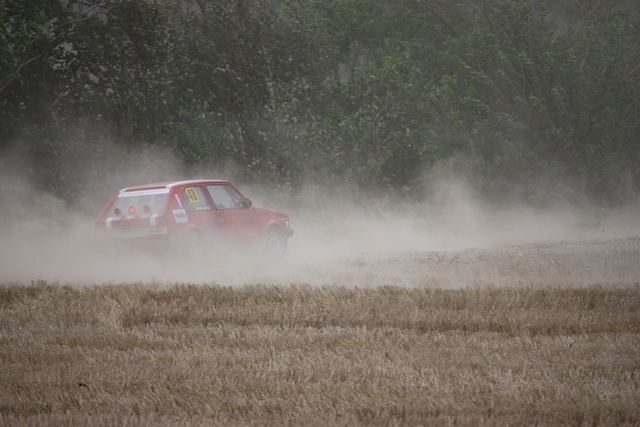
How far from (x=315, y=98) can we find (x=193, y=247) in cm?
1415

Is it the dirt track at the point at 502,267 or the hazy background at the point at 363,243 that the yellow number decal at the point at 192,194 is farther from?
the dirt track at the point at 502,267

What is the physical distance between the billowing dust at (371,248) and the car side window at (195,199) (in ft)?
2.87

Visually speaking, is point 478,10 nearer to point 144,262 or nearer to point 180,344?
point 144,262

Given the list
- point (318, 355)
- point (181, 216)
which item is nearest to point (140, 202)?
point (181, 216)

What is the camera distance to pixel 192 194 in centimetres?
1516

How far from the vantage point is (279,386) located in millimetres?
5828

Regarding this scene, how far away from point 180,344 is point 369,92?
75.4 ft

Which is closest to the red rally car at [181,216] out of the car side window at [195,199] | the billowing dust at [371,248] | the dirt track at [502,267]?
the car side window at [195,199]

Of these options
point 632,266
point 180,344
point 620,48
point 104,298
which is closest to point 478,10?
point 620,48

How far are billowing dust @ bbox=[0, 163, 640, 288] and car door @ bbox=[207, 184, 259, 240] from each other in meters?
0.41

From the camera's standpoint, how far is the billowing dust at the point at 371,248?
44.0 ft

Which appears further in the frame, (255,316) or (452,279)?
(452,279)

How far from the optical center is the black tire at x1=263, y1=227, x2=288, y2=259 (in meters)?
17.0

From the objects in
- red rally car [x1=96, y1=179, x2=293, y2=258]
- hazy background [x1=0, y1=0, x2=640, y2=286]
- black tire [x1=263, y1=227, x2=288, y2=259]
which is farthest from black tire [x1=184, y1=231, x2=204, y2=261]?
black tire [x1=263, y1=227, x2=288, y2=259]
